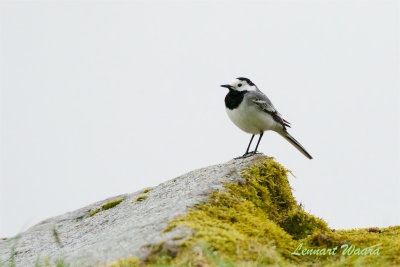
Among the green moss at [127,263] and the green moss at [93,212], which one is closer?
the green moss at [127,263]

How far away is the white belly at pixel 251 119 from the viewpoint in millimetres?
9031

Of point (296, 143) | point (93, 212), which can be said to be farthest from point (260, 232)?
point (296, 143)

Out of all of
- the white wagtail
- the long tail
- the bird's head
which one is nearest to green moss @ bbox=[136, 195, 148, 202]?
the white wagtail

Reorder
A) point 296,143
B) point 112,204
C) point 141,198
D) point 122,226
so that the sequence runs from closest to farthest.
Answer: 1. point 122,226
2. point 141,198
3. point 112,204
4. point 296,143

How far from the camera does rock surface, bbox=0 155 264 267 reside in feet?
Result: 16.2

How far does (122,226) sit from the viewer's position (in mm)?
5855

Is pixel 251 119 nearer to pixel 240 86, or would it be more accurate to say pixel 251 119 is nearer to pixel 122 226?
pixel 240 86

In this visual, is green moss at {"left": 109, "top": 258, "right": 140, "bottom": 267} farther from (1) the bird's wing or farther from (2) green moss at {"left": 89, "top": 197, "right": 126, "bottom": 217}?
(1) the bird's wing

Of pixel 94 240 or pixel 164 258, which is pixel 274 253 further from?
pixel 94 240

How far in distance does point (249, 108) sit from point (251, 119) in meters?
0.16

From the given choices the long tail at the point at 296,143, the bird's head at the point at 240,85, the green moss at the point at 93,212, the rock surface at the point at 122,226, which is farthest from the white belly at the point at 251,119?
the green moss at the point at 93,212

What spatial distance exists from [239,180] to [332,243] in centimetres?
103

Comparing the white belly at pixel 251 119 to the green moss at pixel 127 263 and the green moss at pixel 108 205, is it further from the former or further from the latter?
the green moss at pixel 127 263

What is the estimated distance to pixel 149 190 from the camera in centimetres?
755
